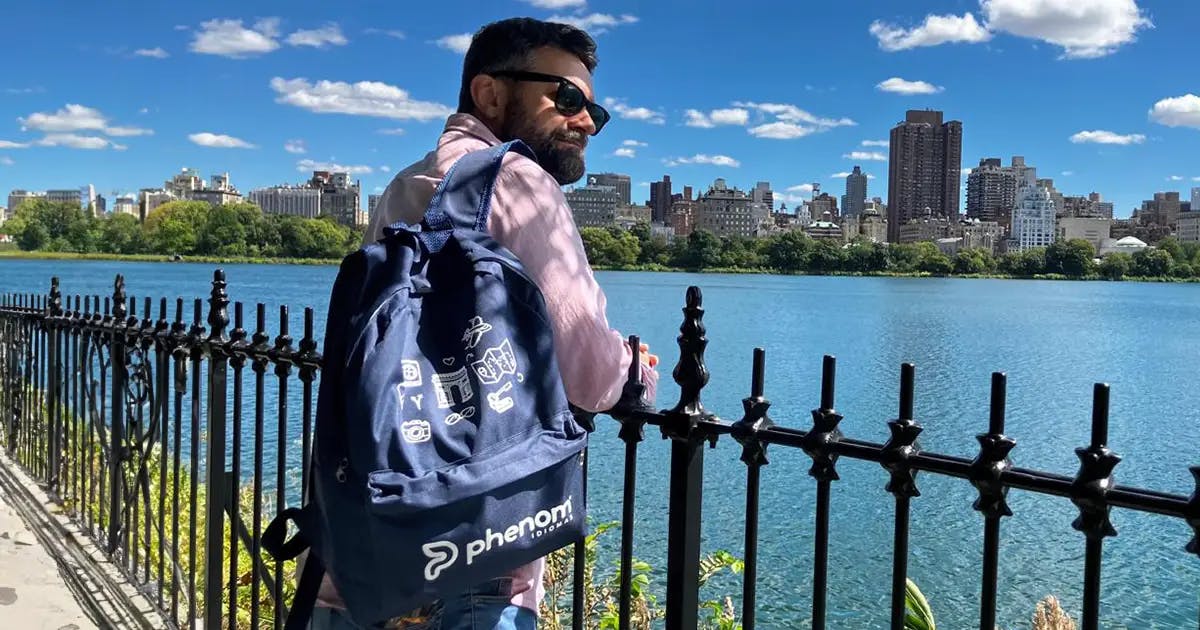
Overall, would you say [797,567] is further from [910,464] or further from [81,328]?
[910,464]

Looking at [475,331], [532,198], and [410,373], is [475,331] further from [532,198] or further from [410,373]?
[532,198]

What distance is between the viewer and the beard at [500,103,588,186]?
5.91ft

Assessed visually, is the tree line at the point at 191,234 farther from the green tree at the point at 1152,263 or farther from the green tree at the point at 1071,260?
the green tree at the point at 1152,263

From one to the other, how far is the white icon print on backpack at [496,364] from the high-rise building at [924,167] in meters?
193

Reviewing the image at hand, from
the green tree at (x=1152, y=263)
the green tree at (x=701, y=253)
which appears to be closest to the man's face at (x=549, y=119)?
the green tree at (x=701, y=253)

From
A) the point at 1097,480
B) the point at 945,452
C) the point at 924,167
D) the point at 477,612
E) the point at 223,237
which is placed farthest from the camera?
the point at 924,167

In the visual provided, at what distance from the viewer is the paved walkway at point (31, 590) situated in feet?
11.2

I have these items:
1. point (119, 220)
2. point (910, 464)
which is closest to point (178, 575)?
point (910, 464)

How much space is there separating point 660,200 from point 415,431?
18526 cm

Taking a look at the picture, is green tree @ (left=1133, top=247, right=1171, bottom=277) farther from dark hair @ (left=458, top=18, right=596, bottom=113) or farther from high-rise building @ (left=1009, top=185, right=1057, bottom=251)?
dark hair @ (left=458, top=18, right=596, bottom=113)

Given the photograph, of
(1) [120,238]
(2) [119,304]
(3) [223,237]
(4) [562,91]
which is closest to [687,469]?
(4) [562,91]

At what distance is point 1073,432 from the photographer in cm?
1791

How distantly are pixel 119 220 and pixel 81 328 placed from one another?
109533mm

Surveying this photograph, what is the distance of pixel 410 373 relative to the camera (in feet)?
4.45
